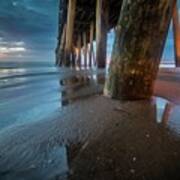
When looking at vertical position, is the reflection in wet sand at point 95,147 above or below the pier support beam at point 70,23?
below

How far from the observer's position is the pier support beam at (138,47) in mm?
2570

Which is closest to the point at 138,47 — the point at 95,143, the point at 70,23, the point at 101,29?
the point at 95,143

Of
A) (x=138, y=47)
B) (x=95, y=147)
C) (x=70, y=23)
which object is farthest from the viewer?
(x=70, y=23)

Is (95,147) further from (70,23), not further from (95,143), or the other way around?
(70,23)

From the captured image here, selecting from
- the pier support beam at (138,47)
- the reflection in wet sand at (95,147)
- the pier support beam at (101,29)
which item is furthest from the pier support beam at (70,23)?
the reflection in wet sand at (95,147)

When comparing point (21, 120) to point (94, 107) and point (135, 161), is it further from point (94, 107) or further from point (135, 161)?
point (135, 161)

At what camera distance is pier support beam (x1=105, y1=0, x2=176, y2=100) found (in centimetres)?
257

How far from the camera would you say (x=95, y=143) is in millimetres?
1848

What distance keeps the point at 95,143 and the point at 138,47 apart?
1.18 m

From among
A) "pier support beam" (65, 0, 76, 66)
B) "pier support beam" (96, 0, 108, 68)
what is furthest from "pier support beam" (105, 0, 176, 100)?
"pier support beam" (65, 0, 76, 66)

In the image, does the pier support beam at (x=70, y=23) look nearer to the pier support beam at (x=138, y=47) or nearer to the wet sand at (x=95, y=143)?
the pier support beam at (x=138, y=47)

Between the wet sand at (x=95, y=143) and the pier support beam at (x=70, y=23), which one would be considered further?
the pier support beam at (x=70, y=23)

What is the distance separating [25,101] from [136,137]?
2.05m

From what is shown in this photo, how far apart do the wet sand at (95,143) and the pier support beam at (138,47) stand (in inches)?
7.0
